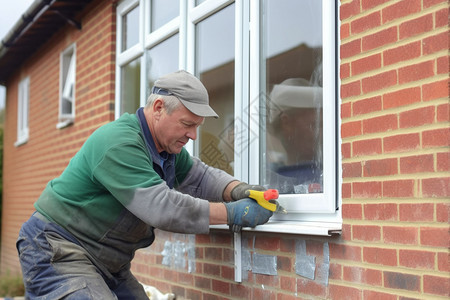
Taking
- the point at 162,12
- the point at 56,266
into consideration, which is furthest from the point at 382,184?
the point at 162,12

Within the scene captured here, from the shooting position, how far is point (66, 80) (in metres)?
7.34

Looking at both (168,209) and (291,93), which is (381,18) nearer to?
(291,93)

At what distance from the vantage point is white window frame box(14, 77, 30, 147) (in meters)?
9.30

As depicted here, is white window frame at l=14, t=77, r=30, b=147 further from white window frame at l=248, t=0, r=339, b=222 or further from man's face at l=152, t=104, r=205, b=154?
white window frame at l=248, t=0, r=339, b=222

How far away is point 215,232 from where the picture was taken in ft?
12.6

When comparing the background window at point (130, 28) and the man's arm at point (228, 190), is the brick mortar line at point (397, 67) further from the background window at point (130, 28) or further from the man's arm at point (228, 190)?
the background window at point (130, 28)

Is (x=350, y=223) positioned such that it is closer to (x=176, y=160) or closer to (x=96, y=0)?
(x=176, y=160)

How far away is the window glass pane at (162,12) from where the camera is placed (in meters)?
4.67

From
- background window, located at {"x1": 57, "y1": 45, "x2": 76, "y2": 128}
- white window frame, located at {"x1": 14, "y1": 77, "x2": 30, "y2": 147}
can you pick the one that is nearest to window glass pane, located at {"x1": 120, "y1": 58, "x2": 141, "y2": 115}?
background window, located at {"x1": 57, "y1": 45, "x2": 76, "y2": 128}

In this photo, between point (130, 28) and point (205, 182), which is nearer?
point (205, 182)

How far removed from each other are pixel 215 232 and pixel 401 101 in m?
1.76

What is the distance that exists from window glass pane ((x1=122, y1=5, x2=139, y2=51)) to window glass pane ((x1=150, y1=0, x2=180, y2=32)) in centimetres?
35

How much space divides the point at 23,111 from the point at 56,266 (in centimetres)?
729

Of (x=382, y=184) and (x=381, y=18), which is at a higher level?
(x=381, y=18)
